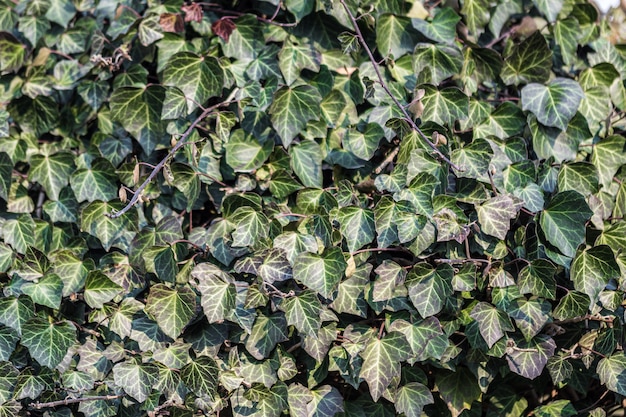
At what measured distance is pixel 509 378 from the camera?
2.06 meters

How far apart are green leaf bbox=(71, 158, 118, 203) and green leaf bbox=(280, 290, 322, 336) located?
628 millimetres

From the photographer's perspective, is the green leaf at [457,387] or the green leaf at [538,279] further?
the green leaf at [457,387]

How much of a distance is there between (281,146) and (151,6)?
58 cm

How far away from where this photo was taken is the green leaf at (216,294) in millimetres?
1754

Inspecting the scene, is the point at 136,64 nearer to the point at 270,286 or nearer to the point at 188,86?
the point at 188,86

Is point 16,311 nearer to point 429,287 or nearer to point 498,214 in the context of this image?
point 429,287

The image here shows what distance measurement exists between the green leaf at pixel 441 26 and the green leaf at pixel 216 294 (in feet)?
2.93

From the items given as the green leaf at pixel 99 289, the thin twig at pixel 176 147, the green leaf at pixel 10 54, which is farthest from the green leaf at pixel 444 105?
the green leaf at pixel 10 54

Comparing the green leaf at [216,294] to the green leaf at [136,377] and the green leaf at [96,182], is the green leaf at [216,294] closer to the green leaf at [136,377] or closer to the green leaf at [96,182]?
the green leaf at [136,377]

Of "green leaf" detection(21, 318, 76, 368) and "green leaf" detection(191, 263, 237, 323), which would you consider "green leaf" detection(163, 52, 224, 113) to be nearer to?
"green leaf" detection(191, 263, 237, 323)

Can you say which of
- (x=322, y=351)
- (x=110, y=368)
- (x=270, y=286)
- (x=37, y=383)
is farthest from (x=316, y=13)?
(x=37, y=383)

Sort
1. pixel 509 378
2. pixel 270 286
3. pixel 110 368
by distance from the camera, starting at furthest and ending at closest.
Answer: pixel 509 378 → pixel 110 368 → pixel 270 286

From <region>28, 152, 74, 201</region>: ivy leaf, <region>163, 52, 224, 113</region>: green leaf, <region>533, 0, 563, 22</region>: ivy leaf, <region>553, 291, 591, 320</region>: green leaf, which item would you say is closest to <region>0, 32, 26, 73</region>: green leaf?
<region>28, 152, 74, 201</region>: ivy leaf

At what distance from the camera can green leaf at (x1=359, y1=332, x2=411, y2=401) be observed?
1.77 m
